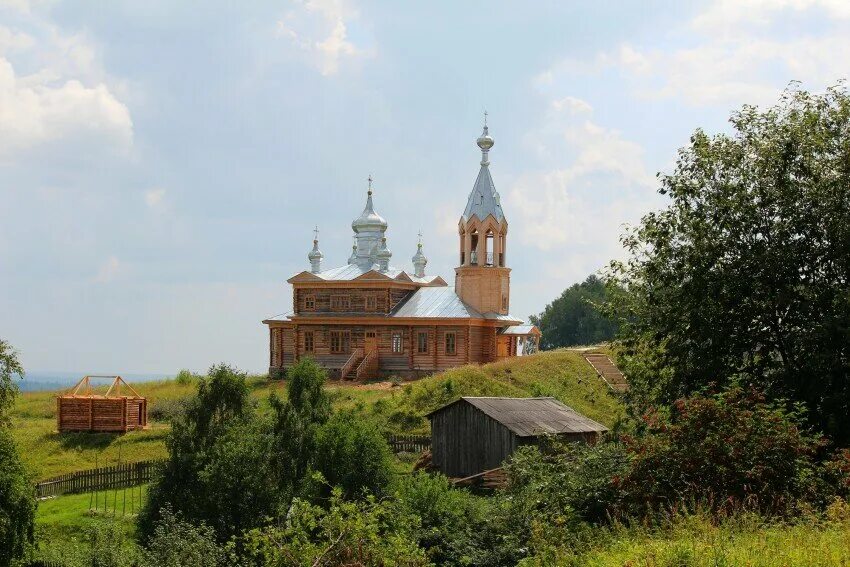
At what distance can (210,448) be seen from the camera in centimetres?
2806

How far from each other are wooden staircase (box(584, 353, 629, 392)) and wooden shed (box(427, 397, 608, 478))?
50.3 ft

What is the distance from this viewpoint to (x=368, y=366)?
5922 centimetres

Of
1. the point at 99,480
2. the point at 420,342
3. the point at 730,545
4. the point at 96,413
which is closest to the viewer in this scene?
the point at 730,545

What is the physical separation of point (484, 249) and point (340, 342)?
9431 mm

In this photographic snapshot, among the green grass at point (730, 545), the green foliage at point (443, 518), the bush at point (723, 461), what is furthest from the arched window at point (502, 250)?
the green grass at point (730, 545)

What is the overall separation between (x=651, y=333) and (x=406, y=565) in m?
9.39

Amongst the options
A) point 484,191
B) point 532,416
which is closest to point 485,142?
point 484,191

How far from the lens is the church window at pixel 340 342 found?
6094 centimetres

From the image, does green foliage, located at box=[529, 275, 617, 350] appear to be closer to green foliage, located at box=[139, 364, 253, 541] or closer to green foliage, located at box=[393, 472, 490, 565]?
green foliage, located at box=[139, 364, 253, 541]

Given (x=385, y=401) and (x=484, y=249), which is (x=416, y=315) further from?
(x=385, y=401)

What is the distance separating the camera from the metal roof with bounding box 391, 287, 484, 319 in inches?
2309

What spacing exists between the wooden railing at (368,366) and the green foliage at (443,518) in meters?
34.3

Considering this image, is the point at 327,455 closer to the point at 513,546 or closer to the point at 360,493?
the point at 360,493

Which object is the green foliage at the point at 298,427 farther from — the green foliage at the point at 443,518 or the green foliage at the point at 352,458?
the green foliage at the point at 443,518
